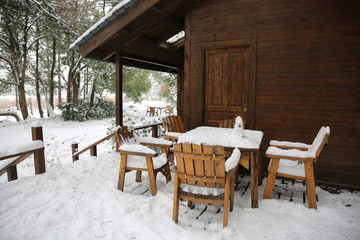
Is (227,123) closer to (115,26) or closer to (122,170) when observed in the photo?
(122,170)

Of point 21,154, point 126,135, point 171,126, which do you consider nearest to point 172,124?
point 171,126

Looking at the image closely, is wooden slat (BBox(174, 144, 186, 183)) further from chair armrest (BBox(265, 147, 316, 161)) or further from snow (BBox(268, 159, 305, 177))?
snow (BBox(268, 159, 305, 177))

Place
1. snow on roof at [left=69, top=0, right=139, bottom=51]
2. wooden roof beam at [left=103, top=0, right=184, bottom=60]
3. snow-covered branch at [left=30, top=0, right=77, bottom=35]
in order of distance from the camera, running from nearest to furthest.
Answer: snow on roof at [left=69, top=0, right=139, bottom=51] → wooden roof beam at [left=103, top=0, right=184, bottom=60] → snow-covered branch at [left=30, top=0, right=77, bottom=35]

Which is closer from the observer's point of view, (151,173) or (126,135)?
(151,173)

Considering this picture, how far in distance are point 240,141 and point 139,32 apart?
3436 millimetres

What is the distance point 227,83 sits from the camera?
15.9ft

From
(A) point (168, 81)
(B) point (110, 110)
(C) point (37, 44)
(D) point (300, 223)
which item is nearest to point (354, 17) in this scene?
(D) point (300, 223)

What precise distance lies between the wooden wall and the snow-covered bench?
3.76 meters

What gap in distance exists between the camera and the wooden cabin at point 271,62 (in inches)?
154

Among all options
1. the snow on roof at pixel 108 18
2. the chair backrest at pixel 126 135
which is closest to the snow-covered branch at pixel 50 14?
the snow on roof at pixel 108 18

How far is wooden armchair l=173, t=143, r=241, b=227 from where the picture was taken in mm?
2502

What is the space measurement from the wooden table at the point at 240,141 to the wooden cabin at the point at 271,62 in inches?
44.4

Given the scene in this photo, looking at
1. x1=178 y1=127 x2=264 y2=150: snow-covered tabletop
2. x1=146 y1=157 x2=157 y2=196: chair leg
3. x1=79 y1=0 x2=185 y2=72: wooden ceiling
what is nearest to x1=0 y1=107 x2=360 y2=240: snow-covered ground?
x1=146 y1=157 x2=157 y2=196: chair leg

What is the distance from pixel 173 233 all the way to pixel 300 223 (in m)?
1.45
